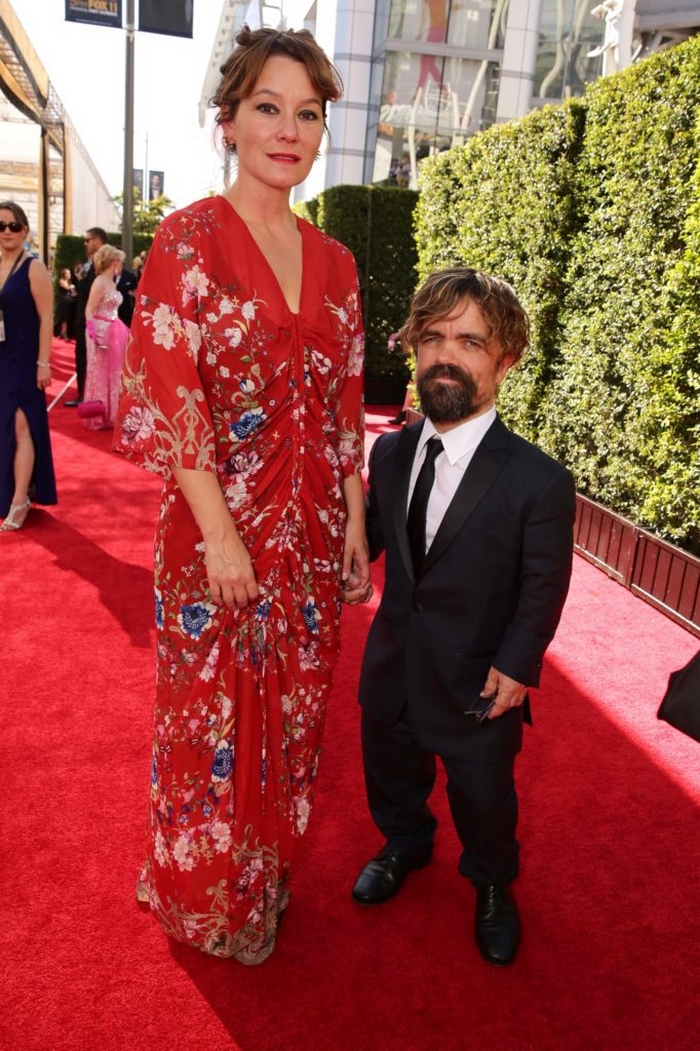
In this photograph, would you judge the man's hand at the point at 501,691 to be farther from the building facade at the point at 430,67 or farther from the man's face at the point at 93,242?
the building facade at the point at 430,67

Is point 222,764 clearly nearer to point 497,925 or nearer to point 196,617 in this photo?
point 196,617

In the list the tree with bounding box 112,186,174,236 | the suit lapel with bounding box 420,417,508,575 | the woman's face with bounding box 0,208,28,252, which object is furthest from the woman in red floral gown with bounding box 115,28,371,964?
the tree with bounding box 112,186,174,236

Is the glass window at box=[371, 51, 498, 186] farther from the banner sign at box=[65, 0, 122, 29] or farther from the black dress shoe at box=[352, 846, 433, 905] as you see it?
the black dress shoe at box=[352, 846, 433, 905]

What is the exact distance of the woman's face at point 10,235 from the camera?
4840 millimetres

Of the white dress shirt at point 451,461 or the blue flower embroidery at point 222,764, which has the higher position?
the white dress shirt at point 451,461

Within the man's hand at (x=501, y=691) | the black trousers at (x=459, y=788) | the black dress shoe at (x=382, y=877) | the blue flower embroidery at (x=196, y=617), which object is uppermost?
the blue flower embroidery at (x=196, y=617)

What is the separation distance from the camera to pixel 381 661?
7.27 ft

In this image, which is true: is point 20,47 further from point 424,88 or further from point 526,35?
point 526,35

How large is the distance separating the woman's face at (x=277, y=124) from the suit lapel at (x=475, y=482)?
69cm

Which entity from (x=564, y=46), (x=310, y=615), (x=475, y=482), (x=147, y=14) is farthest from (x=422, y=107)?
(x=310, y=615)

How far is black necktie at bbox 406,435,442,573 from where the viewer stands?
2.06m

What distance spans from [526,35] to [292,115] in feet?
77.5

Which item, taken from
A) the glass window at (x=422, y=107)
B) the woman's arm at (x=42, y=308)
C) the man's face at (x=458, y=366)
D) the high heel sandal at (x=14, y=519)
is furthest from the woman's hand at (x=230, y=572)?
the glass window at (x=422, y=107)

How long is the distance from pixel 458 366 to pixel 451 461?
0.71 feet
